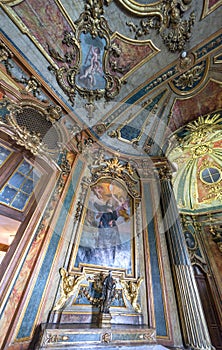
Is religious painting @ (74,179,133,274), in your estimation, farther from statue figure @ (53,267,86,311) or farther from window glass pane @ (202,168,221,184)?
window glass pane @ (202,168,221,184)

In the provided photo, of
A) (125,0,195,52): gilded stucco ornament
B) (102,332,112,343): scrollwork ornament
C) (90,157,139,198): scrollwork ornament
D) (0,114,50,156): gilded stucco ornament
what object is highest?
(125,0,195,52): gilded stucco ornament

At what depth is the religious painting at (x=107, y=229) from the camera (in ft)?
10.2

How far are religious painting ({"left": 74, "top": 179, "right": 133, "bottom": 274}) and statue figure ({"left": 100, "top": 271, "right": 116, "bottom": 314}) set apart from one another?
347 millimetres

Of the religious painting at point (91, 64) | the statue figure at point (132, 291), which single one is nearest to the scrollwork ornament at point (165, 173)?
the statue figure at point (132, 291)

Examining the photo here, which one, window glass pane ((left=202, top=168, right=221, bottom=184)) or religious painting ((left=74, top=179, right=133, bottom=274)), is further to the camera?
window glass pane ((left=202, top=168, right=221, bottom=184))

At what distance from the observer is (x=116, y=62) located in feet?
14.0

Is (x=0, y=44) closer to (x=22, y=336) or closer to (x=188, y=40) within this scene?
(x=188, y=40)

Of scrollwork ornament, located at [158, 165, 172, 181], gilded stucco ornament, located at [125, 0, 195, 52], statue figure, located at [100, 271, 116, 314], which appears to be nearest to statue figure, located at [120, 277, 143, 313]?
statue figure, located at [100, 271, 116, 314]

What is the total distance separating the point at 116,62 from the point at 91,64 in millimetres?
737

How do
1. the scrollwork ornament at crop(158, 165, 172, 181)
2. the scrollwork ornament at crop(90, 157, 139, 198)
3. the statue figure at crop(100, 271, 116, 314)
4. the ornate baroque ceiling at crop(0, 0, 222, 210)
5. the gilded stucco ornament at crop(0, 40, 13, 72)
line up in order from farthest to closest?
the scrollwork ornament at crop(158, 165, 172, 181)
the scrollwork ornament at crop(90, 157, 139, 198)
the ornate baroque ceiling at crop(0, 0, 222, 210)
the gilded stucco ornament at crop(0, 40, 13, 72)
the statue figure at crop(100, 271, 116, 314)

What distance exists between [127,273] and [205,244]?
5.96 m

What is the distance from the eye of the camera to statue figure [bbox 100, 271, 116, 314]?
251 cm

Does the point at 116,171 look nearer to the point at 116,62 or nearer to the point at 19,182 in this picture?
the point at 19,182

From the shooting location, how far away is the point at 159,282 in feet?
10.3
